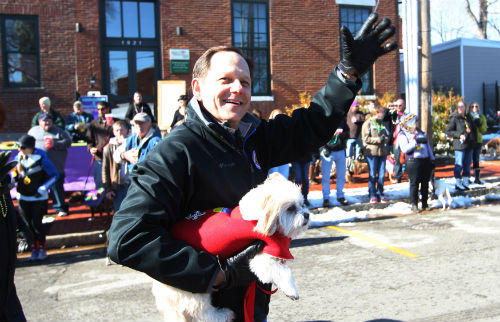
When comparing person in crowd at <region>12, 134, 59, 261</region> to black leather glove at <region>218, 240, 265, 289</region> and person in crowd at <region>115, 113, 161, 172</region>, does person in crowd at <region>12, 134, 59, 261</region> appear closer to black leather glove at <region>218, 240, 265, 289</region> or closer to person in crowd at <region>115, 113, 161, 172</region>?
person in crowd at <region>115, 113, 161, 172</region>

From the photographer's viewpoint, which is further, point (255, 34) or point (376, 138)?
point (255, 34)

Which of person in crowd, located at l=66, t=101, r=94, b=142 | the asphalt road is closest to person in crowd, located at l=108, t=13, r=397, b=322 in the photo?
the asphalt road

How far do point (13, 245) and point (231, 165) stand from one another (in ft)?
6.77

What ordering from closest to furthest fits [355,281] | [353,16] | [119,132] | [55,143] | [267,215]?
[267,215]
[355,281]
[119,132]
[55,143]
[353,16]

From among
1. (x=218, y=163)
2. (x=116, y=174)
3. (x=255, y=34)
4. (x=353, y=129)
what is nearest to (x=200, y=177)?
(x=218, y=163)

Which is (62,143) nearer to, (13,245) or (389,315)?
(13,245)

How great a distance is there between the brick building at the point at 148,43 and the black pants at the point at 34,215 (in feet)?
23.7

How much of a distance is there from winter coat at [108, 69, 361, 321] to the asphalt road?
2650mm

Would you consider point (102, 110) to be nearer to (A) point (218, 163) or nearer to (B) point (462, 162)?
(B) point (462, 162)

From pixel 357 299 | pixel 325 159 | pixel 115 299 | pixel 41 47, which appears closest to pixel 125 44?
pixel 41 47

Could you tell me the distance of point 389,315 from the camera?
4.19 m

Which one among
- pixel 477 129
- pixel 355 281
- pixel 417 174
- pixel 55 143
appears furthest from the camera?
pixel 477 129

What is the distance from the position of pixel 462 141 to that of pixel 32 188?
9771mm

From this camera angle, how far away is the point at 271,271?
1729 mm
